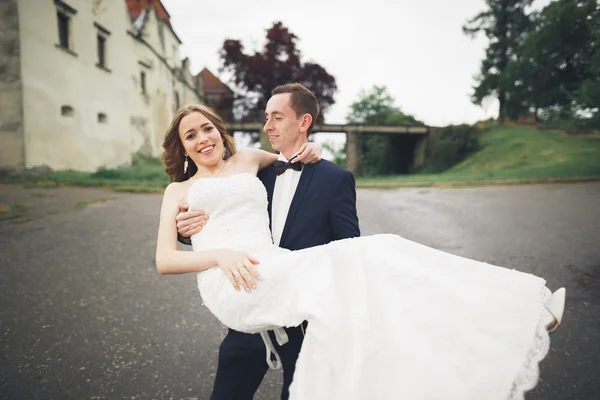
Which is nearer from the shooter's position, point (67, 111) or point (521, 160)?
point (67, 111)

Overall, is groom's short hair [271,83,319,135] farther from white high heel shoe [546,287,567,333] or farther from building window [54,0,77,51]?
building window [54,0,77,51]

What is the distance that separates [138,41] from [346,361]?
25.7 metres

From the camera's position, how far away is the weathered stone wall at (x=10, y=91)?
1223cm

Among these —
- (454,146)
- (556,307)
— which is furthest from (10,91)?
(454,146)

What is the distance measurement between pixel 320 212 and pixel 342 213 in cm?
12

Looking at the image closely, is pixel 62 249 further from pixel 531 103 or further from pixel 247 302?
pixel 531 103

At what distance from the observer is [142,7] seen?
2691 cm

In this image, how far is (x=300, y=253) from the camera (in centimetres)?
159

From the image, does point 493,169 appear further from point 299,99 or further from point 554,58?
point 299,99

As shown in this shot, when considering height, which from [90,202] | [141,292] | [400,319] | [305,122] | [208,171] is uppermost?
[305,122]

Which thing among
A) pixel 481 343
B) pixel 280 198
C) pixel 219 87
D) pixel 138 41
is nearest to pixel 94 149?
pixel 138 41

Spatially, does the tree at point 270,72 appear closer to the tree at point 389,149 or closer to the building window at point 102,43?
the tree at point 389,149

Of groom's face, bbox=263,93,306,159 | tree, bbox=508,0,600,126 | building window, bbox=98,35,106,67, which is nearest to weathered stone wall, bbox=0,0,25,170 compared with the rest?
building window, bbox=98,35,106,67

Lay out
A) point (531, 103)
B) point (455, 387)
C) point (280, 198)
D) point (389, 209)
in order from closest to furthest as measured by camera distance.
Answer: point (455, 387)
point (280, 198)
point (389, 209)
point (531, 103)
